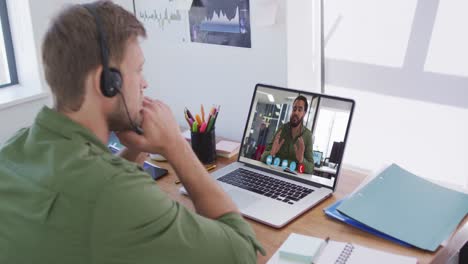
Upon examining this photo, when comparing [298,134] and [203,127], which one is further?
[203,127]

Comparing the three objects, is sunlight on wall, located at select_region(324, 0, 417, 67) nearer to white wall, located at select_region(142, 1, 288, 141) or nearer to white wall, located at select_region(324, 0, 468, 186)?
white wall, located at select_region(324, 0, 468, 186)

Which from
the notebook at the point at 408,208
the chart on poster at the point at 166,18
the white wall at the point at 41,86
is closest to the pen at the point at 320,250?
the notebook at the point at 408,208

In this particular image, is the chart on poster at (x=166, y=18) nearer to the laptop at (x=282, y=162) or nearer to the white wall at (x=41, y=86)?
the white wall at (x=41, y=86)

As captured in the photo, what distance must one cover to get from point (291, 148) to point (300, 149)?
3 cm

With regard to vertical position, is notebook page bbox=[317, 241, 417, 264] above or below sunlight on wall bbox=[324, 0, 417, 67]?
below

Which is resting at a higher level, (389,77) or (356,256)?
(389,77)

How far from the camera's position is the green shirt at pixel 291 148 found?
139 cm

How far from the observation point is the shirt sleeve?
0.80 meters

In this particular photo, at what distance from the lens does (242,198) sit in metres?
1.31

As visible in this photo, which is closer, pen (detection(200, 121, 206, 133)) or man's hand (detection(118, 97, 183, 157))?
man's hand (detection(118, 97, 183, 157))

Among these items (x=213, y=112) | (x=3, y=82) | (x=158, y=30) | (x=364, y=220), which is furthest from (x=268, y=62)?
(x=3, y=82)

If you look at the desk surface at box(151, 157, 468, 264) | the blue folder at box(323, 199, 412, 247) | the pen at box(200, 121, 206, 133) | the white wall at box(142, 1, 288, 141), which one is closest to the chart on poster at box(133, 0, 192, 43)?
the white wall at box(142, 1, 288, 141)

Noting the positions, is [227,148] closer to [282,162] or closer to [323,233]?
[282,162]

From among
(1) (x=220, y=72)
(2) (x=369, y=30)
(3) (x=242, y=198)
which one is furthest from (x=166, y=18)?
(3) (x=242, y=198)
